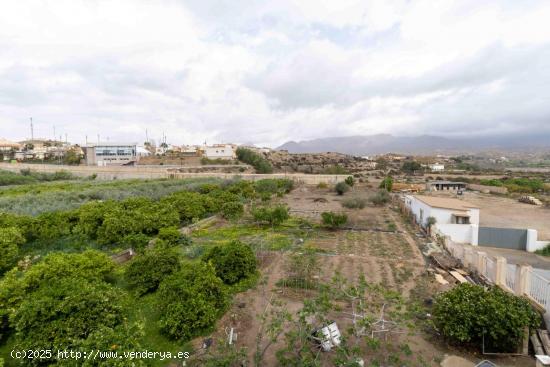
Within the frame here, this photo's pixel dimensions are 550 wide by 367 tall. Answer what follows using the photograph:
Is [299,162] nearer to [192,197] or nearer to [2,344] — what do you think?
[192,197]

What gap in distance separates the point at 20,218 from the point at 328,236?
14555 millimetres

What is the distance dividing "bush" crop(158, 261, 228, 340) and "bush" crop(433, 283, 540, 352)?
17.1 feet

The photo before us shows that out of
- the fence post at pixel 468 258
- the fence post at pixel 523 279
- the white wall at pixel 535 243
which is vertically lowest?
the white wall at pixel 535 243

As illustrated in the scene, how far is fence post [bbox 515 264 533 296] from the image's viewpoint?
7.44 meters

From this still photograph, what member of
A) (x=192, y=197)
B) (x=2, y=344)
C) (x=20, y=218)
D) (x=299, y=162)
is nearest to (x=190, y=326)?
(x=2, y=344)

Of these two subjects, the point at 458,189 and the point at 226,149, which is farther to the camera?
the point at 226,149

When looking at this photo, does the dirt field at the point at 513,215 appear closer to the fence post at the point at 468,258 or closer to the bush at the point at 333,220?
the fence post at the point at 468,258

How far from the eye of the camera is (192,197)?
64.0 ft

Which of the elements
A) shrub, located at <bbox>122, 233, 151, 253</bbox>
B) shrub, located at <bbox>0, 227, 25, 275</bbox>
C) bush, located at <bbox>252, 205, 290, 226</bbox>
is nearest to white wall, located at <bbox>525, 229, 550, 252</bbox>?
bush, located at <bbox>252, 205, 290, 226</bbox>

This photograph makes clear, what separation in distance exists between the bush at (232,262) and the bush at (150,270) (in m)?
1.15

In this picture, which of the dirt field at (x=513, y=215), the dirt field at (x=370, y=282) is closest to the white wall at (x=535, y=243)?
the dirt field at (x=513, y=215)

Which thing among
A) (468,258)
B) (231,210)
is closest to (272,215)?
(231,210)

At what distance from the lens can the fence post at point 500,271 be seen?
849 centimetres

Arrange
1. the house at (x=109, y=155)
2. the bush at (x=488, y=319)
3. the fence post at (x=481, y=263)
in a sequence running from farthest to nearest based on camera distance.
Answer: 1. the house at (x=109, y=155)
2. the fence post at (x=481, y=263)
3. the bush at (x=488, y=319)
